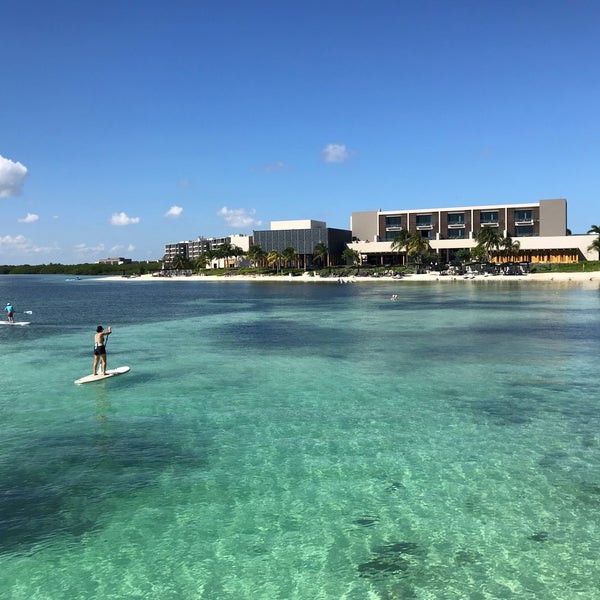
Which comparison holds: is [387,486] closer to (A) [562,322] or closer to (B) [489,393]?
(B) [489,393]

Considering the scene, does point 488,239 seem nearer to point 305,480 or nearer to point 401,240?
point 401,240

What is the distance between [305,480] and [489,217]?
188m

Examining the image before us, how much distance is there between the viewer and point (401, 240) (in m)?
188

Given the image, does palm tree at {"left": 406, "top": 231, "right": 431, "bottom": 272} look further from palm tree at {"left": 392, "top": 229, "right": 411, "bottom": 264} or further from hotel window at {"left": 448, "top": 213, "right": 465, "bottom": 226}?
hotel window at {"left": 448, "top": 213, "right": 465, "bottom": 226}

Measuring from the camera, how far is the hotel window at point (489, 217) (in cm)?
18745

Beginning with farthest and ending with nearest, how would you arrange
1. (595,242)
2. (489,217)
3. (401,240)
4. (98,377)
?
(489,217), (401,240), (595,242), (98,377)

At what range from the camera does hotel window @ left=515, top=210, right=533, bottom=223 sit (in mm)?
183387

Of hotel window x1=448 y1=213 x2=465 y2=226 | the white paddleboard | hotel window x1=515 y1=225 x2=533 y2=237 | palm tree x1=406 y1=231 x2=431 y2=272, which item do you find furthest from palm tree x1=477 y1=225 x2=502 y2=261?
the white paddleboard

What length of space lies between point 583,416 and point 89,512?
17.9m

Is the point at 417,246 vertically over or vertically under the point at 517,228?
under

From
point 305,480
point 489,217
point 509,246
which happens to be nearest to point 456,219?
point 489,217

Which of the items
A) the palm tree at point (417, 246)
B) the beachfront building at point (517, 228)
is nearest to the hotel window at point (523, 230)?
the beachfront building at point (517, 228)

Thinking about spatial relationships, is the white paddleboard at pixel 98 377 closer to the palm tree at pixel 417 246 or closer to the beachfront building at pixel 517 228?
the palm tree at pixel 417 246

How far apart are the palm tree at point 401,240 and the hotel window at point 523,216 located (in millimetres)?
36332
